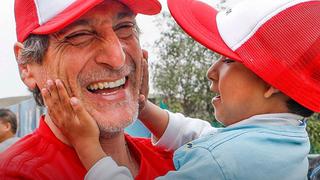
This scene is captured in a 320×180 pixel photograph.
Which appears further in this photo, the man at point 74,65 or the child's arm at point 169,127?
the child's arm at point 169,127

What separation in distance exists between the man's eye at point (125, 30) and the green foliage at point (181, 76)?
7.16m

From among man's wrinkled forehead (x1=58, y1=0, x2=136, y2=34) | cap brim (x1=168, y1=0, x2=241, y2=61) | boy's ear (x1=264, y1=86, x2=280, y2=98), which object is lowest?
boy's ear (x1=264, y1=86, x2=280, y2=98)

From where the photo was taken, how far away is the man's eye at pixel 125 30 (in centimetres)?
172

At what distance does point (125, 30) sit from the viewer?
68.6 inches

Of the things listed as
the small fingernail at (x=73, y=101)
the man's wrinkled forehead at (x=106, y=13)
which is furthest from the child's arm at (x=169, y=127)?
the small fingernail at (x=73, y=101)

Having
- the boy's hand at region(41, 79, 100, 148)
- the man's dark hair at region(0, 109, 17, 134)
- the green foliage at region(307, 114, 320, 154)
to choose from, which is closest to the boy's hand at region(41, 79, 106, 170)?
the boy's hand at region(41, 79, 100, 148)

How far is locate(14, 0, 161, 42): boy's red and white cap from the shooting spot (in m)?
1.53

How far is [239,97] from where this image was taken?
5.83 ft

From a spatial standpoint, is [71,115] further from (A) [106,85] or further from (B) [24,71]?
(B) [24,71]

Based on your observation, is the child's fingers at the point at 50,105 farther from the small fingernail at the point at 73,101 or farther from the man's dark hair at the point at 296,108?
the man's dark hair at the point at 296,108

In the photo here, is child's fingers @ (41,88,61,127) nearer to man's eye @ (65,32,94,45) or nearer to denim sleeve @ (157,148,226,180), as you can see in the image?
man's eye @ (65,32,94,45)

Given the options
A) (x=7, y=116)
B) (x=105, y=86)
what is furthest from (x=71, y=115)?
(x=7, y=116)

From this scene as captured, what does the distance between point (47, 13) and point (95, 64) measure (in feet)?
0.76

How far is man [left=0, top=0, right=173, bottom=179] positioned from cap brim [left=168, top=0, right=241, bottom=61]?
0.20 metres
